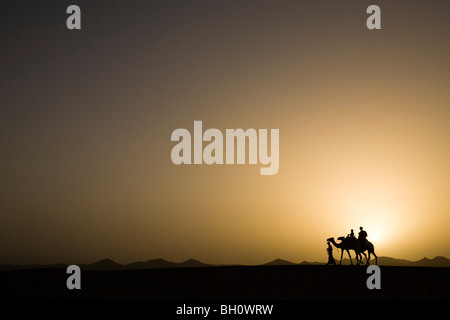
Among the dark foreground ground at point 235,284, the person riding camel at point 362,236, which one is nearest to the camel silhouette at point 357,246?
the person riding camel at point 362,236

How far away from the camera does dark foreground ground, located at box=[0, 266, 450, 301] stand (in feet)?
78.5

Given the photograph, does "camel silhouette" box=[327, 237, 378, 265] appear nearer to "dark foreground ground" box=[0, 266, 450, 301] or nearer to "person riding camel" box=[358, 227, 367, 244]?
"person riding camel" box=[358, 227, 367, 244]

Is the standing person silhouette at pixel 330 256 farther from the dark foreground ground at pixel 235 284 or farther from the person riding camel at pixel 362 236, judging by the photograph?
the dark foreground ground at pixel 235 284

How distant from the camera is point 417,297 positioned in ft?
73.8

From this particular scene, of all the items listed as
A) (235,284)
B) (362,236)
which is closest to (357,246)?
(362,236)

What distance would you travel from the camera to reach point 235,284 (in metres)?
27.2

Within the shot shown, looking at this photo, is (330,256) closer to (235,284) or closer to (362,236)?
(362,236)

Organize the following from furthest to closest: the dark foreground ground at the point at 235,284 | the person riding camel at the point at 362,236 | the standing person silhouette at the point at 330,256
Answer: the standing person silhouette at the point at 330,256
the person riding camel at the point at 362,236
the dark foreground ground at the point at 235,284

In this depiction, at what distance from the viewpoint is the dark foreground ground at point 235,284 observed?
2392cm
